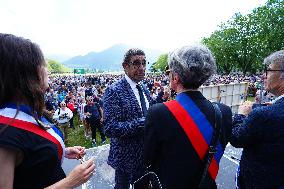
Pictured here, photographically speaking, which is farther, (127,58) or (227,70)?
(227,70)

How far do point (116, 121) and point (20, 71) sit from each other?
4.18 feet

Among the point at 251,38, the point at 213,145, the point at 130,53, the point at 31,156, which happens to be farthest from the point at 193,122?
the point at 251,38

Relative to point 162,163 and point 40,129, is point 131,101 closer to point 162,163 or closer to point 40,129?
point 162,163

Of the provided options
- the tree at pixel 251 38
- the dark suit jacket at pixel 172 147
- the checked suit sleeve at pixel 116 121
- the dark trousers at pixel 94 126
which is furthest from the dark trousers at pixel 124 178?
the tree at pixel 251 38

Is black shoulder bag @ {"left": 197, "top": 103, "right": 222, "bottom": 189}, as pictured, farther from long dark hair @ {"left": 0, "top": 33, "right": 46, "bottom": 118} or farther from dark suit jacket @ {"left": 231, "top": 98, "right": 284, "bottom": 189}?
long dark hair @ {"left": 0, "top": 33, "right": 46, "bottom": 118}

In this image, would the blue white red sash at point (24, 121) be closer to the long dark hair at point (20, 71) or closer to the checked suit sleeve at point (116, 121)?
the long dark hair at point (20, 71)

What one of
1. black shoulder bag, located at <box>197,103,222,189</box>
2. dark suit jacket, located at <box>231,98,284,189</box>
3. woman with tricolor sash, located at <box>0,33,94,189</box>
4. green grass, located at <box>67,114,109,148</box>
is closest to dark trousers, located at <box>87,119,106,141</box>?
green grass, located at <box>67,114,109,148</box>

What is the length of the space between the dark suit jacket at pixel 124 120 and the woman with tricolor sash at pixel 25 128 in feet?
3.33

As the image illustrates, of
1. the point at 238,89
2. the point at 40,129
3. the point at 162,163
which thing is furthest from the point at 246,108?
the point at 238,89

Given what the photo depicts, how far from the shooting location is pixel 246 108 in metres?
2.36

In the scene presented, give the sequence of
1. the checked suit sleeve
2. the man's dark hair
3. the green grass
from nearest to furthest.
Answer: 1. the checked suit sleeve
2. the man's dark hair
3. the green grass

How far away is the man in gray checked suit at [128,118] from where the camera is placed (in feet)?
8.34

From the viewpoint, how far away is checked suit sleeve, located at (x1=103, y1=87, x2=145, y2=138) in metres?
2.46

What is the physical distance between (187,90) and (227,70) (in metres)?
69.0
